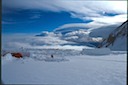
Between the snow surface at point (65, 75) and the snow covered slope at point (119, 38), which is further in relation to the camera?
the snow covered slope at point (119, 38)

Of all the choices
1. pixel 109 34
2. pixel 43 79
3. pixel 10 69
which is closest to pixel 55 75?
pixel 43 79

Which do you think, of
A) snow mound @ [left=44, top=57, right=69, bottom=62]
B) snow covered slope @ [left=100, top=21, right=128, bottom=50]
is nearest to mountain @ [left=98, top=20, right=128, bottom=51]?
snow covered slope @ [left=100, top=21, right=128, bottom=50]

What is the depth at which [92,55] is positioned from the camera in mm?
3824

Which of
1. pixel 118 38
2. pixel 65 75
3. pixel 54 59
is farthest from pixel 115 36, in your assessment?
pixel 65 75

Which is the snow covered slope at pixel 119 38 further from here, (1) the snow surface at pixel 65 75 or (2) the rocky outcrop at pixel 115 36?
(1) the snow surface at pixel 65 75

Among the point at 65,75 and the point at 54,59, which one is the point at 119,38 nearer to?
the point at 54,59

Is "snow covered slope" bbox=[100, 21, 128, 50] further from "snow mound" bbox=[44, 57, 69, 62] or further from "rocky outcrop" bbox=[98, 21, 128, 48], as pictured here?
"snow mound" bbox=[44, 57, 69, 62]

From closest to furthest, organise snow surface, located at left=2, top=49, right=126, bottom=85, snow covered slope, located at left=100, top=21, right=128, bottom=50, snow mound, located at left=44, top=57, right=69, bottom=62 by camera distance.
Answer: snow surface, located at left=2, top=49, right=126, bottom=85 < snow mound, located at left=44, top=57, right=69, bottom=62 < snow covered slope, located at left=100, top=21, right=128, bottom=50

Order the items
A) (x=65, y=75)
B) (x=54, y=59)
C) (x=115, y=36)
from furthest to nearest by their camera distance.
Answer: (x=115, y=36) < (x=54, y=59) < (x=65, y=75)

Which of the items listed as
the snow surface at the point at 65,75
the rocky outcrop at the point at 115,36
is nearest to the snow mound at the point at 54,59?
the snow surface at the point at 65,75

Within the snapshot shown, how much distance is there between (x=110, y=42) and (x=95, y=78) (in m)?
1.65

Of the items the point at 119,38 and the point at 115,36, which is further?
the point at 115,36

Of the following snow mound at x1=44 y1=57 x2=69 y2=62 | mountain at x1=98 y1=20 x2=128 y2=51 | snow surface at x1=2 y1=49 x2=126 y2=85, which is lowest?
snow surface at x1=2 y1=49 x2=126 y2=85

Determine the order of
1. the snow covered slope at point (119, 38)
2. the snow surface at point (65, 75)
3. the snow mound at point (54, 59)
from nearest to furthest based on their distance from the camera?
the snow surface at point (65, 75)
the snow mound at point (54, 59)
the snow covered slope at point (119, 38)
